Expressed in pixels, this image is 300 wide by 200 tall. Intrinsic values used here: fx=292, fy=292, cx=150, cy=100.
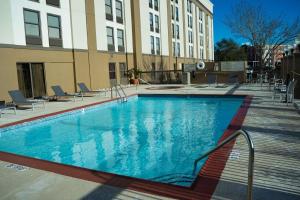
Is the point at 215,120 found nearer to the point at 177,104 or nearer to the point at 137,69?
the point at 177,104

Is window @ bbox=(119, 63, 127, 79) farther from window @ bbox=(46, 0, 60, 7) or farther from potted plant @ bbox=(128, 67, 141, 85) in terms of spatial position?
window @ bbox=(46, 0, 60, 7)

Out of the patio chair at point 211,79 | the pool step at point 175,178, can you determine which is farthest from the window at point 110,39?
the pool step at point 175,178

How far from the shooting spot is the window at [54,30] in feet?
59.1

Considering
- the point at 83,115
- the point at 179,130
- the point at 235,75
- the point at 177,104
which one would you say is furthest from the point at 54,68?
the point at 235,75

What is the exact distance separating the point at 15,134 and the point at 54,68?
9.23 metres

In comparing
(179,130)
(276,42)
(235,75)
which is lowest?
(179,130)

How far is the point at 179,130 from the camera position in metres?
9.88

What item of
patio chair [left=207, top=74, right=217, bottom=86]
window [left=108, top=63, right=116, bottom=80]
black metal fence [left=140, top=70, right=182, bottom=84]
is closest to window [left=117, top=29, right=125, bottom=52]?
window [left=108, top=63, right=116, bottom=80]

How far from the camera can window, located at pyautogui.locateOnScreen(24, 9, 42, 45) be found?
1630 cm

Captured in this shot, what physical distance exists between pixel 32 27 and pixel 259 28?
20.2 meters

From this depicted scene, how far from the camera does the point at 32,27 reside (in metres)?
16.7

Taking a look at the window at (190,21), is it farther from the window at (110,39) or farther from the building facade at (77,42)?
the window at (110,39)

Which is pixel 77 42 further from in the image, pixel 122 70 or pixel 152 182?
pixel 152 182

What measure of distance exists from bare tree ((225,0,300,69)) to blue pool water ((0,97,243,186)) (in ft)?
50.6
